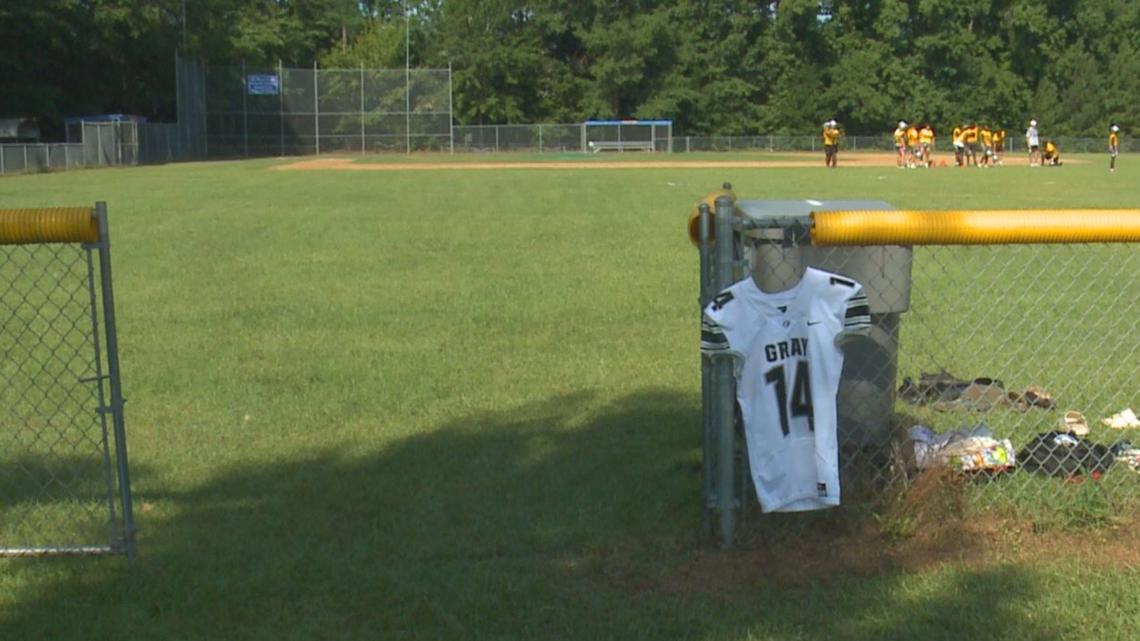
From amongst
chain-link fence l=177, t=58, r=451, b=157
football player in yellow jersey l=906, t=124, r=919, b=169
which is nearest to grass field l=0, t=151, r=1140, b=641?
football player in yellow jersey l=906, t=124, r=919, b=169

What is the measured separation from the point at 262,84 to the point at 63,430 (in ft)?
185

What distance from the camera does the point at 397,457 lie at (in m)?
6.34

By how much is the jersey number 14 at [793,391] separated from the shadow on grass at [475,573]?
567 millimetres

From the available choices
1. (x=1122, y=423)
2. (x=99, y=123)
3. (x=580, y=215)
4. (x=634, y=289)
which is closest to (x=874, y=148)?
(x=99, y=123)

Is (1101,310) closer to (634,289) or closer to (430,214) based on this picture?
(634,289)

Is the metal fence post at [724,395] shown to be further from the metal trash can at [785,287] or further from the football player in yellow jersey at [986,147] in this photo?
the football player in yellow jersey at [986,147]

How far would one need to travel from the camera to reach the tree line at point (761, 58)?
74.2m

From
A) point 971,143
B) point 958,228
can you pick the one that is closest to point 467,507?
point 958,228

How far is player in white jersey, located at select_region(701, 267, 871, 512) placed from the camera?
4719mm

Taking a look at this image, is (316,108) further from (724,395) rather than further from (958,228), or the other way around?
(958,228)

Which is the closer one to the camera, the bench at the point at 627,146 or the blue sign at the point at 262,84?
the blue sign at the point at 262,84

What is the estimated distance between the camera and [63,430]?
6859mm

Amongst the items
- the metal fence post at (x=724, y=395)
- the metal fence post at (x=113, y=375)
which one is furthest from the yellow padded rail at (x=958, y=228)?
the metal fence post at (x=113, y=375)

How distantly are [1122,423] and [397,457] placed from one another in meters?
3.73
